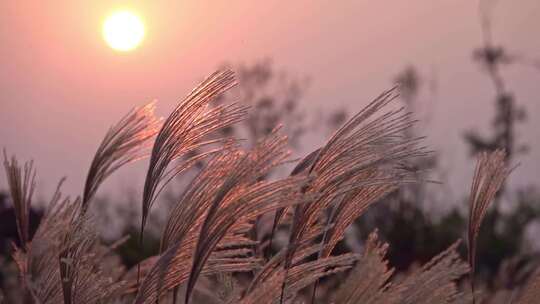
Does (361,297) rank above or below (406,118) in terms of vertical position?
below

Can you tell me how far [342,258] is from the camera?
241cm

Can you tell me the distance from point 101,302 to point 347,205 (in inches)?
28.9

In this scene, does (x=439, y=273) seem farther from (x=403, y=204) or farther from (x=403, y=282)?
(x=403, y=204)

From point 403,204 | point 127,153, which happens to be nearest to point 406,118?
point 127,153

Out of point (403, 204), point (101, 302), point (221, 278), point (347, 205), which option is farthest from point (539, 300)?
point (403, 204)

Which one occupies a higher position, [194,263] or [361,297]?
[194,263]

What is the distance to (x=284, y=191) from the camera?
7.55ft

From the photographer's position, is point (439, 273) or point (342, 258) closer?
point (342, 258)

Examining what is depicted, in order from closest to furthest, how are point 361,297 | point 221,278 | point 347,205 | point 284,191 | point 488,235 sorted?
point 284,191, point 361,297, point 347,205, point 221,278, point 488,235

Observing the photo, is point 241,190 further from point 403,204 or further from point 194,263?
point 403,204

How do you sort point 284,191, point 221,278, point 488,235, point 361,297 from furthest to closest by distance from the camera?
point 488,235
point 221,278
point 361,297
point 284,191

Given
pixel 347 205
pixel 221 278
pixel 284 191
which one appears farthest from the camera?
pixel 221 278

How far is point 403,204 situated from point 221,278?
33.7 m

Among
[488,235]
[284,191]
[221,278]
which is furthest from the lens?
[488,235]
